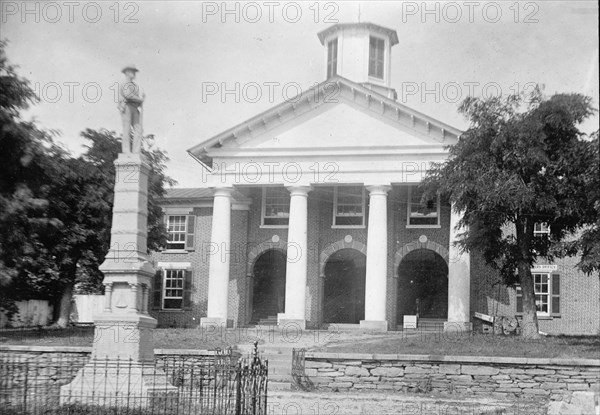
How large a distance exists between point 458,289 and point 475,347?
29.8ft

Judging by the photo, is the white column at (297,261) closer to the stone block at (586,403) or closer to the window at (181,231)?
the window at (181,231)

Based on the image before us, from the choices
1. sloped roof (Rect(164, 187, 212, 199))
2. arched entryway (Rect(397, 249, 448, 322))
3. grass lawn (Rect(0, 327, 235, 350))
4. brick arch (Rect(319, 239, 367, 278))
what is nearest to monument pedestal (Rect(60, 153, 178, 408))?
grass lawn (Rect(0, 327, 235, 350))

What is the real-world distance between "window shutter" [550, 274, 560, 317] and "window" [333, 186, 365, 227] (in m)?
8.16

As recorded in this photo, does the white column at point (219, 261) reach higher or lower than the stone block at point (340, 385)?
higher

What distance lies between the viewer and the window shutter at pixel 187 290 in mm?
38031

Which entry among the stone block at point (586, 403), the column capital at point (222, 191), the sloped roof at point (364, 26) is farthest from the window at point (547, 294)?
the stone block at point (586, 403)

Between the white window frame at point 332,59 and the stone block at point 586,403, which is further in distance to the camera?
the white window frame at point 332,59

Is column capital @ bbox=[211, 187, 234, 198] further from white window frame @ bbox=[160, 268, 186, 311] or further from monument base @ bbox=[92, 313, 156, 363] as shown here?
monument base @ bbox=[92, 313, 156, 363]

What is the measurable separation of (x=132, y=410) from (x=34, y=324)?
84.9 ft

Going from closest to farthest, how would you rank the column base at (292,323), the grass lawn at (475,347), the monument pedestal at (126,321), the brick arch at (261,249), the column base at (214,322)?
the monument pedestal at (126,321) → the grass lawn at (475,347) → the column base at (292,323) → the column base at (214,322) → the brick arch at (261,249)

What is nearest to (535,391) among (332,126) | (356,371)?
(356,371)

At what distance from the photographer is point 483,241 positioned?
26.9m

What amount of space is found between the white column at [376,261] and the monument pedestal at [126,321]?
16.1 meters

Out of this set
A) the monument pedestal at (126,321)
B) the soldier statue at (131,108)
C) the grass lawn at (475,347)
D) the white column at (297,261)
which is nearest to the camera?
the monument pedestal at (126,321)
